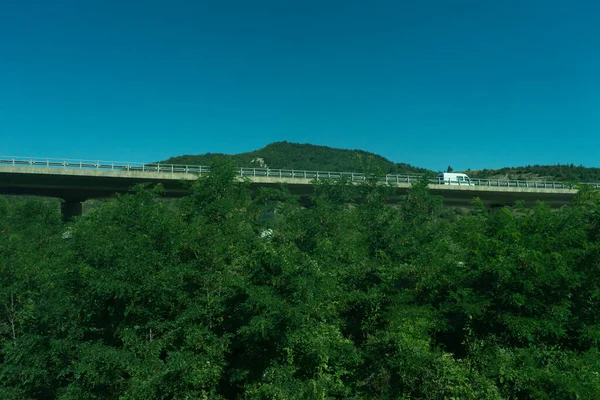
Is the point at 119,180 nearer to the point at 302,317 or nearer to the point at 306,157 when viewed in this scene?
the point at 302,317

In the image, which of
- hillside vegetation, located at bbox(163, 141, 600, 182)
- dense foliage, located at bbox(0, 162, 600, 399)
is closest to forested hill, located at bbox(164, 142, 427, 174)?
hillside vegetation, located at bbox(163, 141, 600, 182)

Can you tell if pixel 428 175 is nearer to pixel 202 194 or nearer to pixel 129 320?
pixel 202 194

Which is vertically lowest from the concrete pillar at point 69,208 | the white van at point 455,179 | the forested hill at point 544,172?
the concrete pillar at point 69,208

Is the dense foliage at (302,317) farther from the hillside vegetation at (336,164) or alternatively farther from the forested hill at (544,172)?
the forested hill at (544,172)

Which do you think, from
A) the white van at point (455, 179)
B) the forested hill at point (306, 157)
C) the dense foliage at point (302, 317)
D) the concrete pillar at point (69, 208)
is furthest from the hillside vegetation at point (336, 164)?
the dense foliage at point (302, 317)

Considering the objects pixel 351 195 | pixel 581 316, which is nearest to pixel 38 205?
pixel 351 195

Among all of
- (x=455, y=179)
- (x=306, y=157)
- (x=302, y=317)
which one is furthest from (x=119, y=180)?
(x=306, y=157)

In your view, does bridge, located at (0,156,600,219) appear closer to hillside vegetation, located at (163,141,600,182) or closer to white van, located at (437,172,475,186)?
white van, located at (437,172,475,186)
